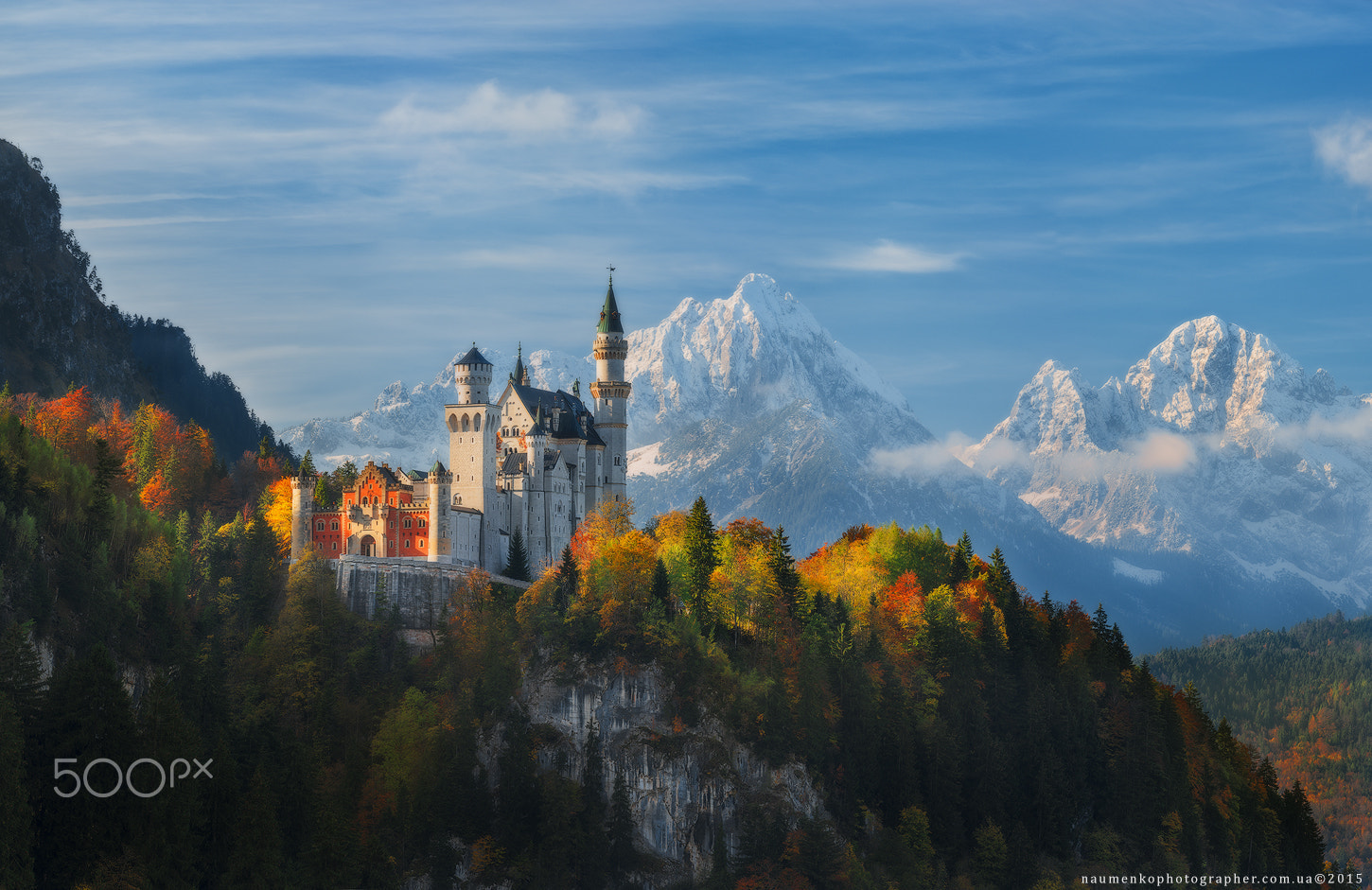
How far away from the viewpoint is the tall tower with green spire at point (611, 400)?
168750 millimetres

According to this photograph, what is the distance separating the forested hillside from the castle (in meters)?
4.84

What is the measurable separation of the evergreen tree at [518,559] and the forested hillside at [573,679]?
17.6 ft

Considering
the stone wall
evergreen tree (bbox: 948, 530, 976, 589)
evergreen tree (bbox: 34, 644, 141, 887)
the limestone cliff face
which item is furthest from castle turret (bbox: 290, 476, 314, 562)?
evergreen tree (bbox: 948, 530, 976, 589)

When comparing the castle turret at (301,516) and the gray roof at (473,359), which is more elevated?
the gray roof at (473,359)

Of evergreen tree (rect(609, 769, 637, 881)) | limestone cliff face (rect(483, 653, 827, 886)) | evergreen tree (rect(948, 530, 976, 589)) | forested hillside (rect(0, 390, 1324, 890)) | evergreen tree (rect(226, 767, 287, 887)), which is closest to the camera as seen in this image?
evergreen tree (rect(226, 767, 287, 887))

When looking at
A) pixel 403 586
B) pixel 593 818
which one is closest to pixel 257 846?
pixel 593 818

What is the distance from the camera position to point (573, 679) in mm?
139250

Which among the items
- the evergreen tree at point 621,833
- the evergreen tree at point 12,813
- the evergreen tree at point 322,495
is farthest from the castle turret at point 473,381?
the evergreen tree at point 12,813

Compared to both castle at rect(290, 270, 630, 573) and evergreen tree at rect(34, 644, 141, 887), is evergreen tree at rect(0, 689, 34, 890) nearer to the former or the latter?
evergreen tree at rect(34, 644, 141, 887)

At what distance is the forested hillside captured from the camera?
121 meters

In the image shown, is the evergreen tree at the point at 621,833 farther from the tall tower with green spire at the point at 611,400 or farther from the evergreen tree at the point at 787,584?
the tall tower with green spire at the point at 611,400

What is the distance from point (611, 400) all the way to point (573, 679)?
4157 centimetres

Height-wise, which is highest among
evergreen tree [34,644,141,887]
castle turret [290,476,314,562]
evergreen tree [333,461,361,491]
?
evergreen tree [333,461,361,491]

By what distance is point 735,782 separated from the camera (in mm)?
136125
